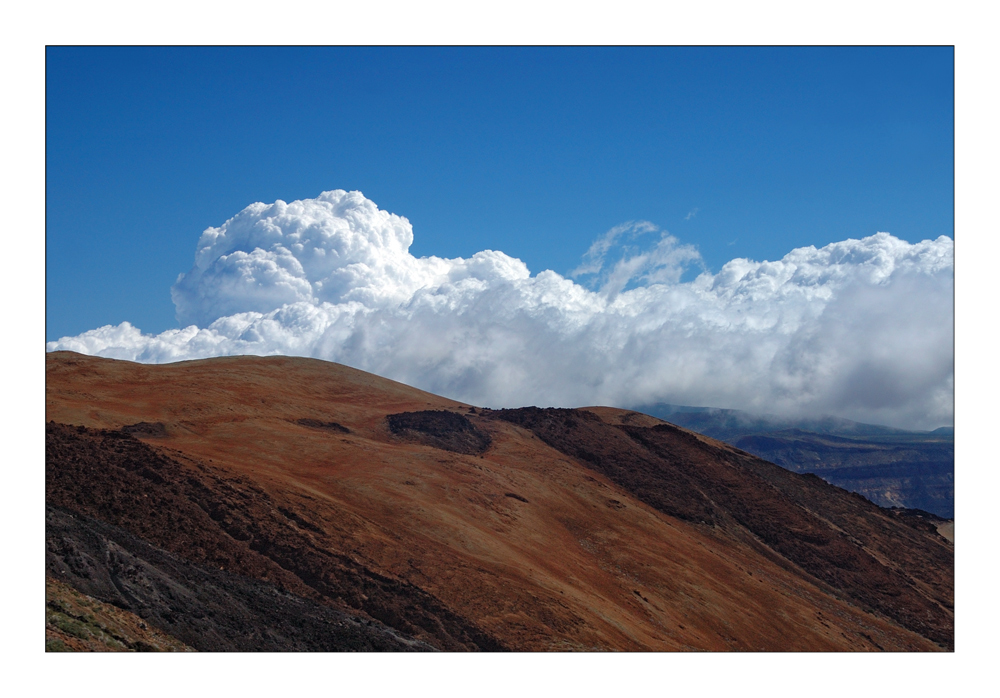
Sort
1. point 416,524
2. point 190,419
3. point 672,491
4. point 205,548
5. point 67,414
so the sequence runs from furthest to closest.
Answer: point 672,491
point 190,419
point 67,414
point 416,524
point 205,548

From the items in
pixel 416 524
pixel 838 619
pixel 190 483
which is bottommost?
pixel 838 619

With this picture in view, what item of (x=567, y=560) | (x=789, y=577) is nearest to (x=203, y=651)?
(x=567, y=560)

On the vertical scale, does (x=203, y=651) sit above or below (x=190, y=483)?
below

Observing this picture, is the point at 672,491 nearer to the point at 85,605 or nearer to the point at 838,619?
the point at 838,619

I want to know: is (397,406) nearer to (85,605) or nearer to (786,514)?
(786,514)

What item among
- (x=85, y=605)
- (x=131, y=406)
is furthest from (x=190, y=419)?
(x=85, y=605)

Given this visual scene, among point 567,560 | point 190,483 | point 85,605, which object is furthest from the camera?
point 567,560

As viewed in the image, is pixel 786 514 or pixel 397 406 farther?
pixel 397 406
